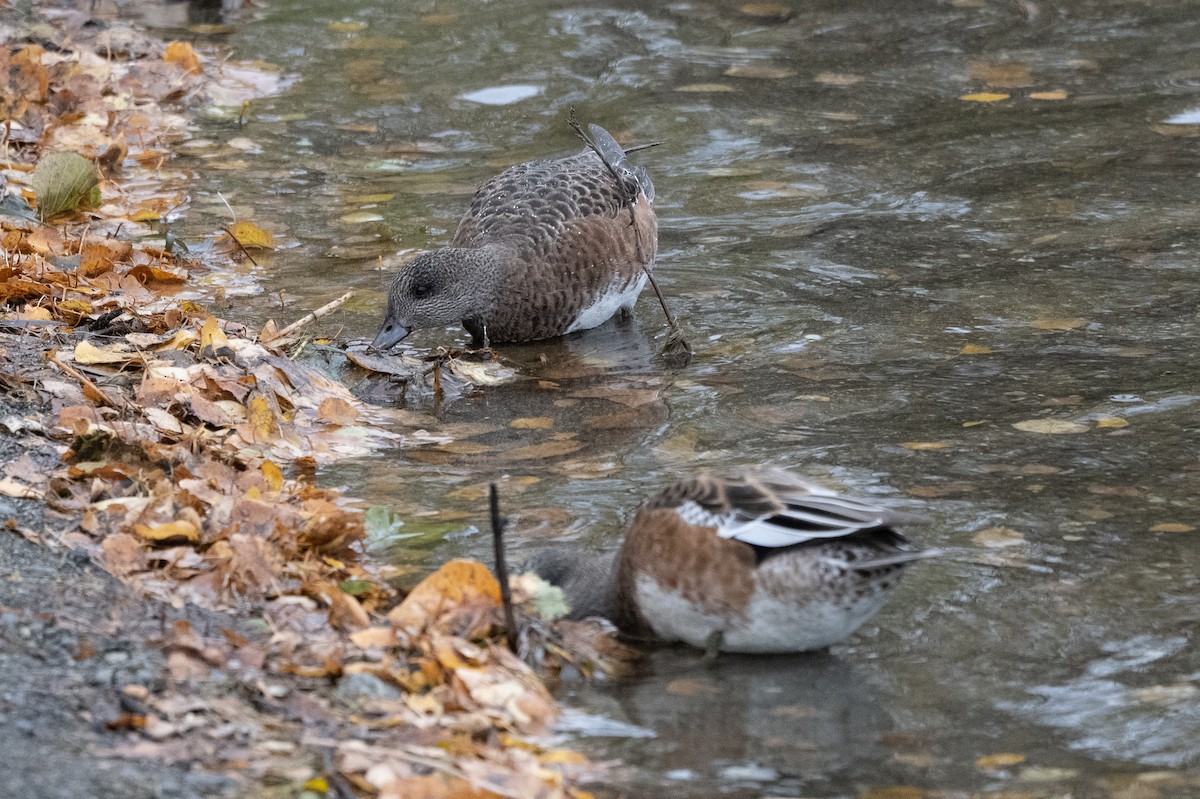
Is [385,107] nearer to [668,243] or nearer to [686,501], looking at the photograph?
[668,243]

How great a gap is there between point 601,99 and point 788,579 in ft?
24.5

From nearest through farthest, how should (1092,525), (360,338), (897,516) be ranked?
(897,516) → (1092,525) → (360,338)

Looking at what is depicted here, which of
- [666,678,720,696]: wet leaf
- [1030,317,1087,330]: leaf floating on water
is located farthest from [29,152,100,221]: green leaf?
[666,678,720,696]: wet leaf

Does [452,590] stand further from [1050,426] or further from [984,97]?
[984,97]

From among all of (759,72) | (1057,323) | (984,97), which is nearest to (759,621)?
(1057,323)

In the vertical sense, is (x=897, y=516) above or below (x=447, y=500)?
above

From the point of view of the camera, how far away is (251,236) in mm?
8344

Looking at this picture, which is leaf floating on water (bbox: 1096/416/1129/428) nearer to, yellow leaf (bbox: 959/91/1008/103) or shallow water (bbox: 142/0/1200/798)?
shallow water (bbox: 142/0/1200/798)

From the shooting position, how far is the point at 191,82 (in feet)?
37.8

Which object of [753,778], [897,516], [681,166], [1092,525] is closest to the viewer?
[753,778]

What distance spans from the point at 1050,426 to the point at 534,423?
2104mm

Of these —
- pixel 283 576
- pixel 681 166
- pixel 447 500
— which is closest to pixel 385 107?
pixel 681 166

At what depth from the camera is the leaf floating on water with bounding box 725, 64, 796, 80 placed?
11.6 metres

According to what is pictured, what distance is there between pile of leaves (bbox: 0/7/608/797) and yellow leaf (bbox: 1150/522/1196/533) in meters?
1.94
